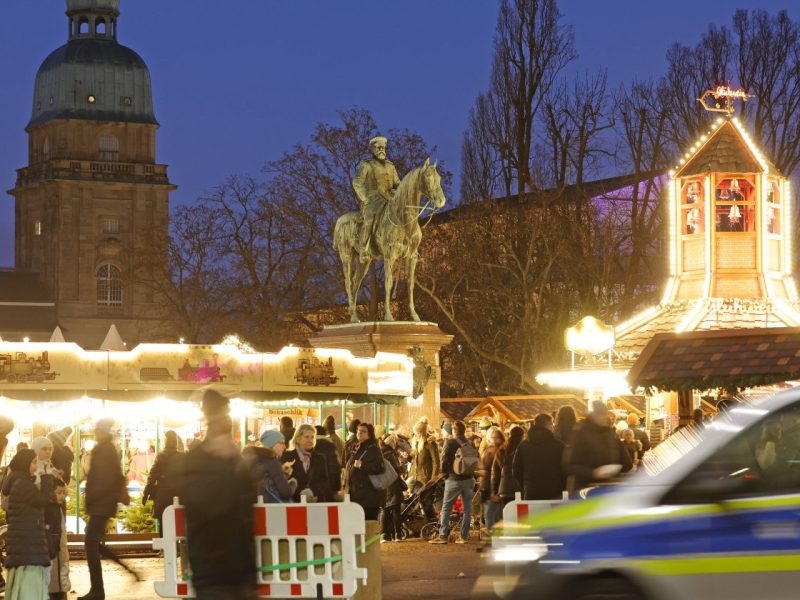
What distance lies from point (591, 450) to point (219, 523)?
5.59 metres

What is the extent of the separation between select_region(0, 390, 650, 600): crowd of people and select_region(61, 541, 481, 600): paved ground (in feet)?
1.82

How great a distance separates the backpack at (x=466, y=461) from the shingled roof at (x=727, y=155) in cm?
1281

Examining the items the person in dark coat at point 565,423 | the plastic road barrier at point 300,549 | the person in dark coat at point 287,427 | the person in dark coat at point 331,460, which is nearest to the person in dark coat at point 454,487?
the person in dark coat at point 287,427

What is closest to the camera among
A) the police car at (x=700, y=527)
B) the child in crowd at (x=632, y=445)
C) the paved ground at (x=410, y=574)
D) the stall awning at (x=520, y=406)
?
the police car at (x=700, y=527)

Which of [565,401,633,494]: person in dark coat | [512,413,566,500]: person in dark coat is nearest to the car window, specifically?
[565,401,633,494]: person in dark coat

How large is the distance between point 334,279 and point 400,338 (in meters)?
25.9

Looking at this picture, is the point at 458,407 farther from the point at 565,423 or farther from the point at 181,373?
the point at 565,423

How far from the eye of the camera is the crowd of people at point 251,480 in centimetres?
1095

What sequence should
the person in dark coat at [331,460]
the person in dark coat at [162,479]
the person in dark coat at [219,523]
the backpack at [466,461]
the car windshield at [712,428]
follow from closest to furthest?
the car windshield at [712,428] < the person in dark coat at [219,523] < the person in dark coat at [331,460] < the person in dark coat at [162,479] < the backpack at [466,461]

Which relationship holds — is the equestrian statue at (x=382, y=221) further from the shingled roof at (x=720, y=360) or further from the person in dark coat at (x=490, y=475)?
the person in dark coat at (x=490, y=475)

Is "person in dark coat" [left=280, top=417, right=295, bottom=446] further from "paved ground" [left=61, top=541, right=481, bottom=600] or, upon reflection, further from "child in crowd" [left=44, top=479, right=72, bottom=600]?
"child in crowd" [left=44, top=479, right=72, bottom=600]

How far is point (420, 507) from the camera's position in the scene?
1051 inches

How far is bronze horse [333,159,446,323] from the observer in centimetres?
3206

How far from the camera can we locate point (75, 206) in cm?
12288
